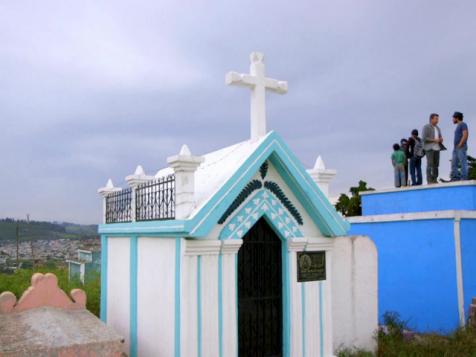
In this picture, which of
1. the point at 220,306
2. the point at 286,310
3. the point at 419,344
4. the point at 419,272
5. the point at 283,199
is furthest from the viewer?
the point at 419,272

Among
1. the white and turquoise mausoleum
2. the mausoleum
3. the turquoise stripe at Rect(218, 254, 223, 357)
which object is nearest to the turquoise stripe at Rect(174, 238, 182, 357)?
the white and turquoise mausoleum

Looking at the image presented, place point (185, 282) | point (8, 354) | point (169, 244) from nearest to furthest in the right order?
point (8, 354), point (185, 282), point (169, 244)

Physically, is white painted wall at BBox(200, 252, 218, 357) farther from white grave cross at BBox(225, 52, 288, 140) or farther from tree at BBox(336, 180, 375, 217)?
tree at BBox(336, 180, 375, 217)

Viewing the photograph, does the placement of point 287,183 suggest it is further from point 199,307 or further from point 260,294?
point 199,307

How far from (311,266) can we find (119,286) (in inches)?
123

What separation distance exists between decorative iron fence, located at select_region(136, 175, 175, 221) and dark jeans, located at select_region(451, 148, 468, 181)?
26.1ft

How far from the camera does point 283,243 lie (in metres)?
7.10

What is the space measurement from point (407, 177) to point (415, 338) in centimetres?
550

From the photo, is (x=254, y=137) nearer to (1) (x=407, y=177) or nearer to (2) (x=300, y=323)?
(2) (x=300, y=323)

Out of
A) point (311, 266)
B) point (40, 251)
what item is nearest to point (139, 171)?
point (311, 266)

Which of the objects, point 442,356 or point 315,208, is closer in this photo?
point 315,208

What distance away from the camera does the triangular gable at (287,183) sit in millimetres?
5992

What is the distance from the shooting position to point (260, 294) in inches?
272

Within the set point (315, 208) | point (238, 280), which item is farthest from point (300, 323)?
point (315, 208)
